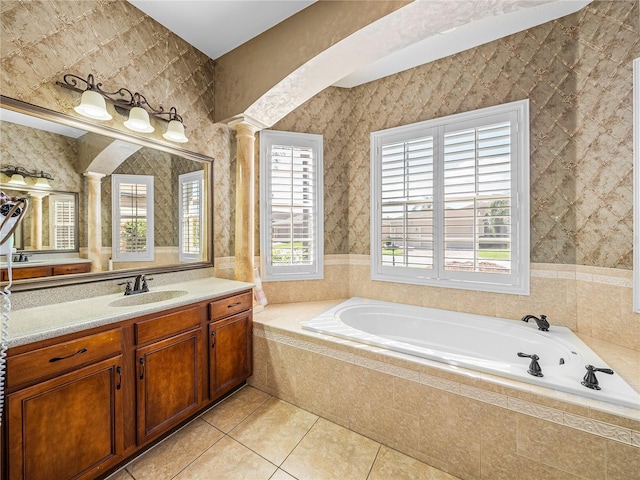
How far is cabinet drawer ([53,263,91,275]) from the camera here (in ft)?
5.22

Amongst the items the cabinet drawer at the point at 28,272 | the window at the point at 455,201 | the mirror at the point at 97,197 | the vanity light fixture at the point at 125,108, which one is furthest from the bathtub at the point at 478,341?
the vanity light fixture at the point at 125,108

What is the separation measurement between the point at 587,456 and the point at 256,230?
8.76 ft

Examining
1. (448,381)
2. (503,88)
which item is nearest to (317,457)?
(448,381)

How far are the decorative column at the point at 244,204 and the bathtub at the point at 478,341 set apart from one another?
2.77 feet

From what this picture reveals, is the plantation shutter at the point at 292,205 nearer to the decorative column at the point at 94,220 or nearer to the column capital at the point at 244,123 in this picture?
the column capital at the point at 244,123

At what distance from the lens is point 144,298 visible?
6.20ft

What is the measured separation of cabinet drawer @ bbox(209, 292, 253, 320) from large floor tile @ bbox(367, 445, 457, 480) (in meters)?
1.36

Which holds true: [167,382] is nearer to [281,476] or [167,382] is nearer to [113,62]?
[281,476]

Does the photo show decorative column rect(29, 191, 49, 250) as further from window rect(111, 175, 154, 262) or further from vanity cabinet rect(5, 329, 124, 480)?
vanity cabinet rect(5, 329, 124, 480)

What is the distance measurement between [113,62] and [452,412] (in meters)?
3.11

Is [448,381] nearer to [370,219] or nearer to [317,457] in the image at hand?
[317,457]

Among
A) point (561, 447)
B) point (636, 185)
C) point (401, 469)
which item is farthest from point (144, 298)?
point (636, 185)

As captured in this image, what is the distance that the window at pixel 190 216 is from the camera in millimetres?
2287

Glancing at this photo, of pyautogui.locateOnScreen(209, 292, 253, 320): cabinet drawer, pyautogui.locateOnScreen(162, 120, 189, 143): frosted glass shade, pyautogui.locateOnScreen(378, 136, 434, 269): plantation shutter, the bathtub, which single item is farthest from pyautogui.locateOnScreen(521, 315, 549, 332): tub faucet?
pyautogui.locateOnScreen(162, 120, 189, 143): frosted glass shade
